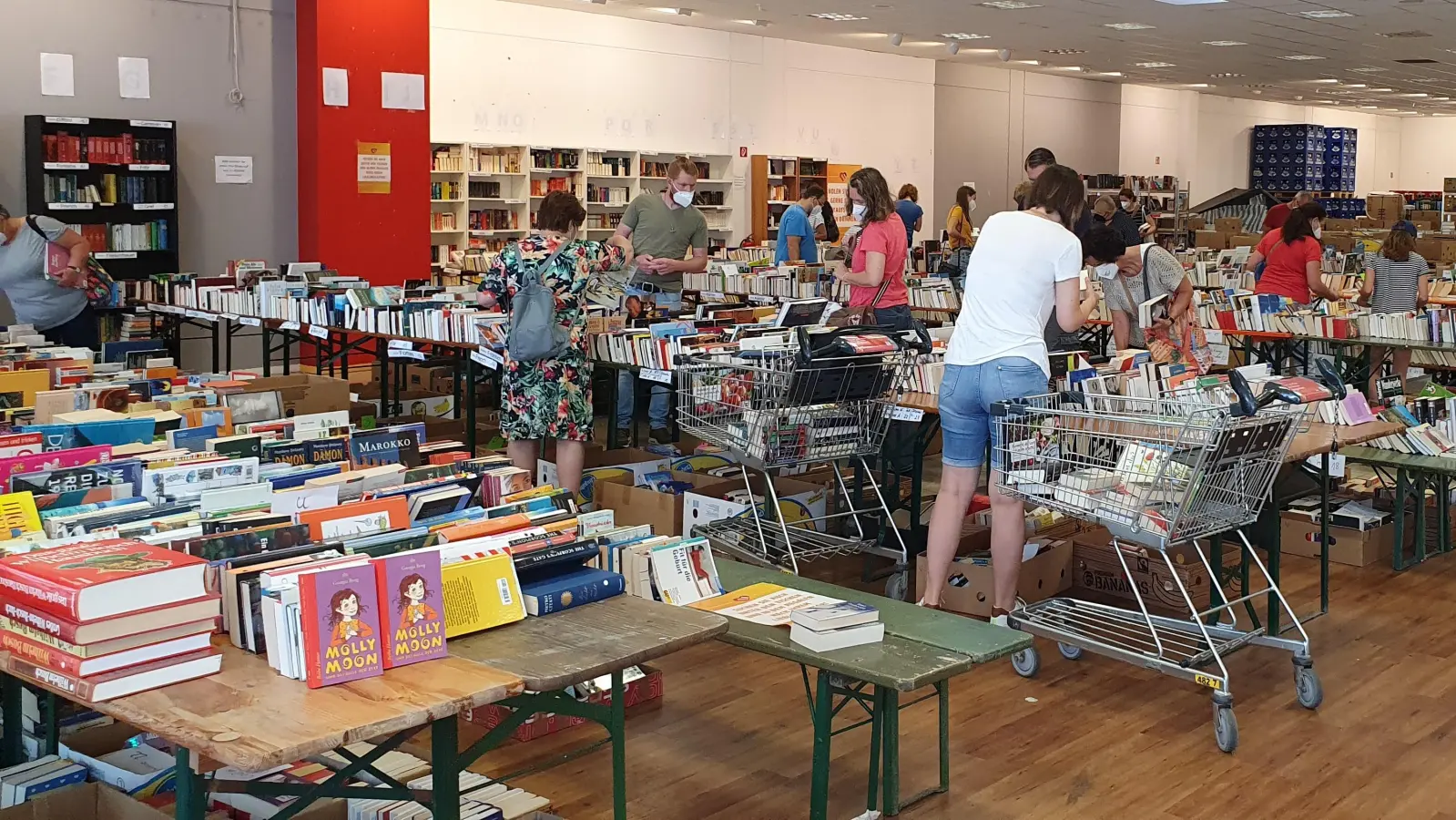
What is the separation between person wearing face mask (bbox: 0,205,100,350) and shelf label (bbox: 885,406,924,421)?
4.81m

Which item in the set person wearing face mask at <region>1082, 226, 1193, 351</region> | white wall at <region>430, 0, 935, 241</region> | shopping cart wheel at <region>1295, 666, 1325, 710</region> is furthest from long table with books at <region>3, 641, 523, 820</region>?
white wall at <region>430, 0, 935, 241</region>

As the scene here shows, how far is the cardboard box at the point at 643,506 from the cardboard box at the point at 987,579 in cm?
105

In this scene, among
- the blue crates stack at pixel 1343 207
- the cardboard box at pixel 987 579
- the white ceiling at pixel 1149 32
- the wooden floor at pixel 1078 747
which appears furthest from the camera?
the blue crates stack at pixel 1343 207

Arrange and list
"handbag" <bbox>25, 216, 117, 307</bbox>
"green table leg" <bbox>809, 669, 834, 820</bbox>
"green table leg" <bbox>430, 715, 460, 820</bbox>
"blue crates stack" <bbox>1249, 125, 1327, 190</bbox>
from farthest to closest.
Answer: "blue crates stack" <bbox>1249, 125, 1327, 190</bbox> → "handbag" <bbox>25, 216, 117, 307</bbox> → "green table leg" <bbox>809, 669, 834, 820</bbox> → "green table leg" <bbox>430, 715, 460, 820</bbox>

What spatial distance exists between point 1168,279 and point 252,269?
19.7 ft

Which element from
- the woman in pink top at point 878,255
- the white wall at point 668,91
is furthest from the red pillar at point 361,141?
the woman in pink top at point 878,255

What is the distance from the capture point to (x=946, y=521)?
4844 mm

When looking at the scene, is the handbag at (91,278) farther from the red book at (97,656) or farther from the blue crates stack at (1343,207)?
the blue crates stack at (1343,207)

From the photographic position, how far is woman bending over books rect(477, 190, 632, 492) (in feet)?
19.4

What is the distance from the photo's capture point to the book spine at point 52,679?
2.35 metres

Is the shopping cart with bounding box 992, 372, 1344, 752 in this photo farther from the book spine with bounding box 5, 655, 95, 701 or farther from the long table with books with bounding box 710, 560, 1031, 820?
the book spine with bounding box 5, 655, 95, 701

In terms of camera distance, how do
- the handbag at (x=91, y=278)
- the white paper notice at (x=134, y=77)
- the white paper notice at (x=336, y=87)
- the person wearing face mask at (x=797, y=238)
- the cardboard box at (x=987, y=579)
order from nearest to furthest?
the cardboard box at (x=987, y=579)
the handbag at (x=91, y=278)
the white paper notice at (x=134, y=77)
the white paper notice at (x=336, y=87)
the person wearing face mask at (x=797, y=238)

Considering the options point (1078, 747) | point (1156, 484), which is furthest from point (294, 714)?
point (1156, 484)

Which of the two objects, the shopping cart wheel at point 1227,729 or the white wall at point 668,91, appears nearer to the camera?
the shopping cart wheel at point 1227,729
